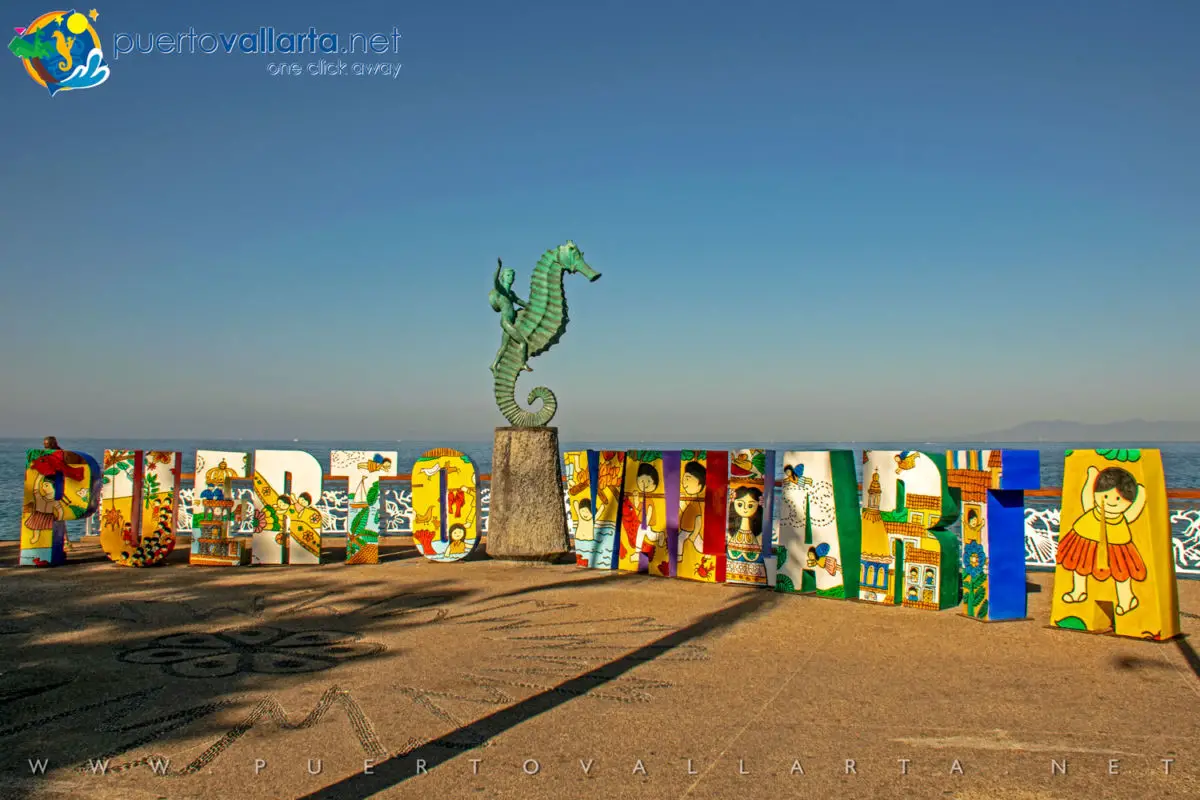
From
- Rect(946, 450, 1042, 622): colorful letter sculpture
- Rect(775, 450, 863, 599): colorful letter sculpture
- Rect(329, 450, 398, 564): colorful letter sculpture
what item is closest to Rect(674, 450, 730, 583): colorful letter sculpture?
Rect(775, 450, 863, 599): colorful letter sculpture

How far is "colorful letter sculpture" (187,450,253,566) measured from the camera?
40.3 feet

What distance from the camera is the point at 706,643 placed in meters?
7.57

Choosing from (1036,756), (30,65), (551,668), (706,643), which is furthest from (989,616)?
(30,65)

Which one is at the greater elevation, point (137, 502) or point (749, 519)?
point (137, 502)

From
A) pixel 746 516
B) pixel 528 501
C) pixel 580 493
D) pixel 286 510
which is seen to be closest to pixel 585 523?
pixel 580 493

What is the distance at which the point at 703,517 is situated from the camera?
440 inches

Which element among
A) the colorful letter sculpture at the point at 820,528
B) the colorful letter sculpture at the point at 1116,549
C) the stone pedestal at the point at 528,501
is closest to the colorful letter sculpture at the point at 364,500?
the stone pedestal at the point at 528,501

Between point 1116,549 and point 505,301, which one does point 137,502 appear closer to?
point 505,301

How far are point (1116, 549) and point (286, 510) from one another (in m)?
10.3

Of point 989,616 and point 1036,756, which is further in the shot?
point 989,616

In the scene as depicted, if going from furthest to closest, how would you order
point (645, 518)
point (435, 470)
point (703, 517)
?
point (435, 470) < point (645, 518) < point (703, 517)

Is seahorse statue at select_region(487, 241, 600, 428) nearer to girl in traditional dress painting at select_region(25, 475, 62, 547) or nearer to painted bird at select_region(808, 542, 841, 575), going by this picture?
painted bird at select_region(808, 542, 841, 575)

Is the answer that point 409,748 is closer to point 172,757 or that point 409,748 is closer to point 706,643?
point 172,757

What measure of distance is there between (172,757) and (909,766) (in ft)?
13.2
